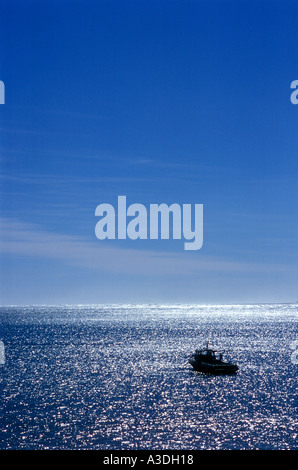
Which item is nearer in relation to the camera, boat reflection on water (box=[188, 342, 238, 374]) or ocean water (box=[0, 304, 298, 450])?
ocean water (box=[0, 304, 298, 450])

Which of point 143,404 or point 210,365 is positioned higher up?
point 210,365

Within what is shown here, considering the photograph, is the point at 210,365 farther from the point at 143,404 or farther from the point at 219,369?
the point at 143,404

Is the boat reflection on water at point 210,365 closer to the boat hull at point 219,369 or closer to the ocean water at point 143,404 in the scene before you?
the boat hull at point 219,369

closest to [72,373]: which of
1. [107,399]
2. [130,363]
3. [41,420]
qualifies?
[130,363]

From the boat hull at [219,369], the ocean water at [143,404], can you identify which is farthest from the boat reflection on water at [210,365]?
the ocean water at [143,404]

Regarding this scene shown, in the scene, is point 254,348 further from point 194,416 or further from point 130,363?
point 194,416

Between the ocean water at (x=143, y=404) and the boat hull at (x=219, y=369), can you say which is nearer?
the ocean water at (x=143, y=404)

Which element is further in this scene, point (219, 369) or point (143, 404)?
point (219, 369)

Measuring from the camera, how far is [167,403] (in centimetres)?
7819

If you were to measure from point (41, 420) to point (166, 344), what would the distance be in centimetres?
12630

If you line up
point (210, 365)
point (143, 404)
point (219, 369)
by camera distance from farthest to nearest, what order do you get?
point (210, 365) < point (219, 369) < point (143, 404)

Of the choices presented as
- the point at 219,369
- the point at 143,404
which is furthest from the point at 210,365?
the point at 143,404

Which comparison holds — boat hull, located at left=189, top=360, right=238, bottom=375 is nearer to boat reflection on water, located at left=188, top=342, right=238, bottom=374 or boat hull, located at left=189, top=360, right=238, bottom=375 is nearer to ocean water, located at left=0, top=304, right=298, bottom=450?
boat reflection on water, located at left=188, top=342, right=238, bottom=374

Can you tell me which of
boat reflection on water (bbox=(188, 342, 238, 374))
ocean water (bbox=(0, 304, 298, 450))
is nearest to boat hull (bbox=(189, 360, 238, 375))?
boat reflection on water (bbox=(188, 342, 238, 374))
